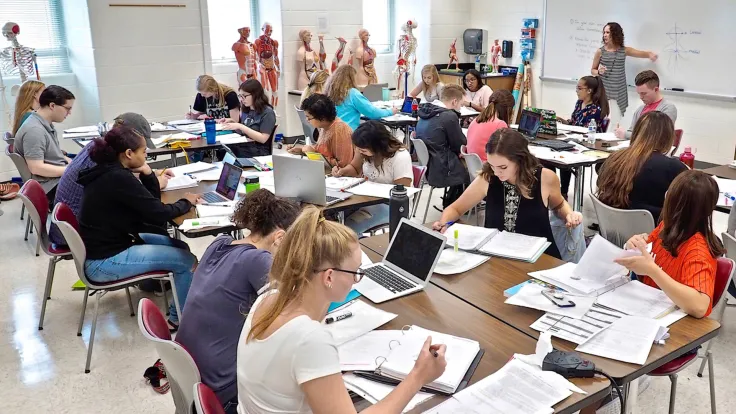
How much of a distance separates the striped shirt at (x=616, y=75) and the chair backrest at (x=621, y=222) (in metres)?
4.26

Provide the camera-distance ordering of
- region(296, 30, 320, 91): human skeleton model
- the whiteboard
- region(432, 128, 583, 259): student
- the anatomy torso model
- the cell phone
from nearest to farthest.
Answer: the cell phone
region(432, 128, 583, 259): student
the whiteboard
the anatomy torso model
region(296, 30, 320, 91): human skeleton model

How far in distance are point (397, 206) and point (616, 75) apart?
5.21m

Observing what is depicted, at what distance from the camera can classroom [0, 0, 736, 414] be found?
161 cm

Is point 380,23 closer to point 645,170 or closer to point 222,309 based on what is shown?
point 645,170

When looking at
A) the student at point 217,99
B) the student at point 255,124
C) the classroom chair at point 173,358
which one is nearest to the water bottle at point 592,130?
the student at point 255,124

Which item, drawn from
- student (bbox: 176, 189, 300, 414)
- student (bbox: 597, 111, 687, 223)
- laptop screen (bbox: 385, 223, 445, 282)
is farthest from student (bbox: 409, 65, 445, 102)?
student (bbox: 176, 189, 300, 414)

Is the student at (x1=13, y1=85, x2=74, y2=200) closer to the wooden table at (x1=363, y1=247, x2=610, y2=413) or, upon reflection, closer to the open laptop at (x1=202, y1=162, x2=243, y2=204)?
the open laptop at (x1=202, y1=162, x2=243, y2=204)

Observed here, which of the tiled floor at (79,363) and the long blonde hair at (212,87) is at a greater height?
the long blonde hair at (212,87)

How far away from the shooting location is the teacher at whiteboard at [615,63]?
681cm

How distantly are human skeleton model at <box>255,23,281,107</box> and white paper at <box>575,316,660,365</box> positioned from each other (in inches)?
259

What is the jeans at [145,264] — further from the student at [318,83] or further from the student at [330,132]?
the student at [318,83]

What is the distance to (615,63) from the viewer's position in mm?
6914

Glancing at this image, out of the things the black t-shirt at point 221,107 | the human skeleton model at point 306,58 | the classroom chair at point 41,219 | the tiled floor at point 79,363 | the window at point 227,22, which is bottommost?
the tiled floor at point 79,363

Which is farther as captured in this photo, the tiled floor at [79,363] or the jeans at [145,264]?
the jeans at [145,264]
